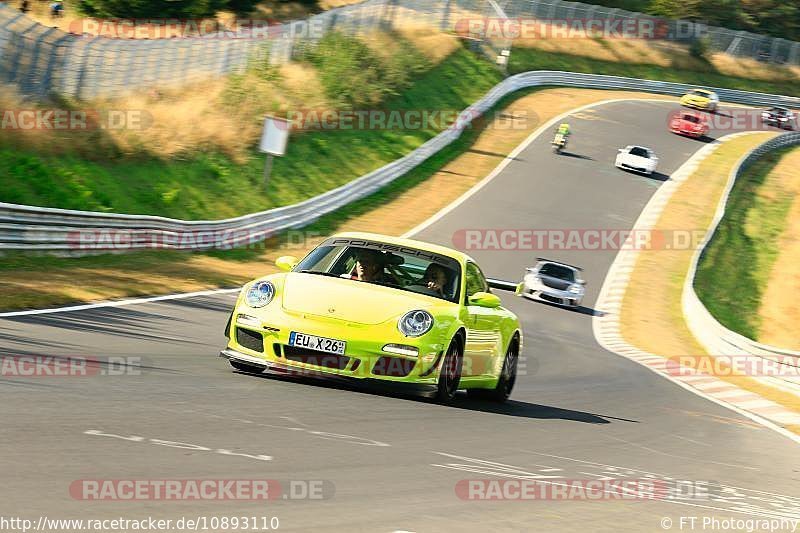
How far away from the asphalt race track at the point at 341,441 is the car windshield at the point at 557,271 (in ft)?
40.1

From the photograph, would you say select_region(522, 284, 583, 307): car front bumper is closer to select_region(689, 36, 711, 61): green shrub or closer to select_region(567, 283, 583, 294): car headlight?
select_region(567, 283, 583, 294): car headlight

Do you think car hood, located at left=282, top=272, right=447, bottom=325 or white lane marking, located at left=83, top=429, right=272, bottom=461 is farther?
car hood, located at left=282, top=272, right=447, bottom=325

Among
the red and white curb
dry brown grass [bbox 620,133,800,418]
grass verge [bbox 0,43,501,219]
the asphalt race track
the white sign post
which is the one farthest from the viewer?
the white sign post

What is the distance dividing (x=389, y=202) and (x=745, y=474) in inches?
1151

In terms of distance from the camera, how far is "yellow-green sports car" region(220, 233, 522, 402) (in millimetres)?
9562

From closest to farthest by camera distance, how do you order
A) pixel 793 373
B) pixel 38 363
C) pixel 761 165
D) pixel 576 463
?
pixel 576 463, pixel 38 363, pixel 793 373, pixel 761 165

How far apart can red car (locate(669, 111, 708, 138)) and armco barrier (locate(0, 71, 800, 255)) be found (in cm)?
750

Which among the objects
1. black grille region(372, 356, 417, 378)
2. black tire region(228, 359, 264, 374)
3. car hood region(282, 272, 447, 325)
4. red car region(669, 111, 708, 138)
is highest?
car hood region(282, 272, 447, 325)

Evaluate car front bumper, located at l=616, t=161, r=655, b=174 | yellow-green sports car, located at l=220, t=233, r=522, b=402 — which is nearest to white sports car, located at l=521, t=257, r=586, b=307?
yellow-green sports car, located at l=220, t=233, r=522, b=402

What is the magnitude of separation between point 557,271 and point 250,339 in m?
19.8

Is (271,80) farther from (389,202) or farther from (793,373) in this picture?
(793,373)

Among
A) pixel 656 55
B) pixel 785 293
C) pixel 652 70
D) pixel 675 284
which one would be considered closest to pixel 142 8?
pixel 675 284

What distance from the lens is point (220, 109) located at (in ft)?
118

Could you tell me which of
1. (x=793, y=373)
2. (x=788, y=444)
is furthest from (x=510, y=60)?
(x=788, y=444)
